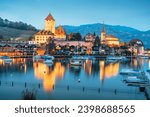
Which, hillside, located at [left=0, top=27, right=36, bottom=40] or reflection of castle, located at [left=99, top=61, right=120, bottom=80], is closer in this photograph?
reflection of castle, located at [left=99, top=61, right=120, bottom=80]

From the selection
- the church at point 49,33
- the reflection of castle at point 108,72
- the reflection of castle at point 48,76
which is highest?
the church at point 49,33

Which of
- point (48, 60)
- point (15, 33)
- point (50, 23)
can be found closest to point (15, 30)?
point (15, 33)

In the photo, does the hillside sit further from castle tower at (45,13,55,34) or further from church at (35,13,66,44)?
church at (35,13,66,44)

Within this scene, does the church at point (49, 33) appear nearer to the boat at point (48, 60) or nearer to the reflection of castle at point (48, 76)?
the boat at point (48, 60)

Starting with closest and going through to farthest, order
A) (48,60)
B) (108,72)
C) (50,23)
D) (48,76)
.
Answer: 1. (48,76)
2. (108,72)
3. (48,60)
4. (50,23)

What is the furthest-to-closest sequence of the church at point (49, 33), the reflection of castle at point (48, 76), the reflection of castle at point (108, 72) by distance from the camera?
the church at point (49, 33) < the reflection of castle at point (108, 72) < the reflection of castle at point (48, 76)

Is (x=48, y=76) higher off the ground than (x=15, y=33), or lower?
lower

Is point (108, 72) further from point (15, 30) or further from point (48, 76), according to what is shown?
point (15, 30)

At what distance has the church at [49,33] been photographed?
31672mm

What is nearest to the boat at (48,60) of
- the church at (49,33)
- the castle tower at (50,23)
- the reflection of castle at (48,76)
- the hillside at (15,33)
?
the reflection of castle at (48,76)

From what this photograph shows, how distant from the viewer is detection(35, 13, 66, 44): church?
3167cm

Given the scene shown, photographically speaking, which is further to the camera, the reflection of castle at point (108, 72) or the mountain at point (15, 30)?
the mountain at point (15, 30)

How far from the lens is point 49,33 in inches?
1251

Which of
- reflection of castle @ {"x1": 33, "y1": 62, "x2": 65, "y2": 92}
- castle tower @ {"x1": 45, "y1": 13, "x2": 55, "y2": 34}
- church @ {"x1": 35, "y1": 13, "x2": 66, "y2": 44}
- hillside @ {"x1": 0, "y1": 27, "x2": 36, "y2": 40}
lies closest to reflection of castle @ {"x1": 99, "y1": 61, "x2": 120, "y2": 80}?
reflection of castle @ {"x1": 33, "y1": 62, "x2": 65, "y2": 92}
